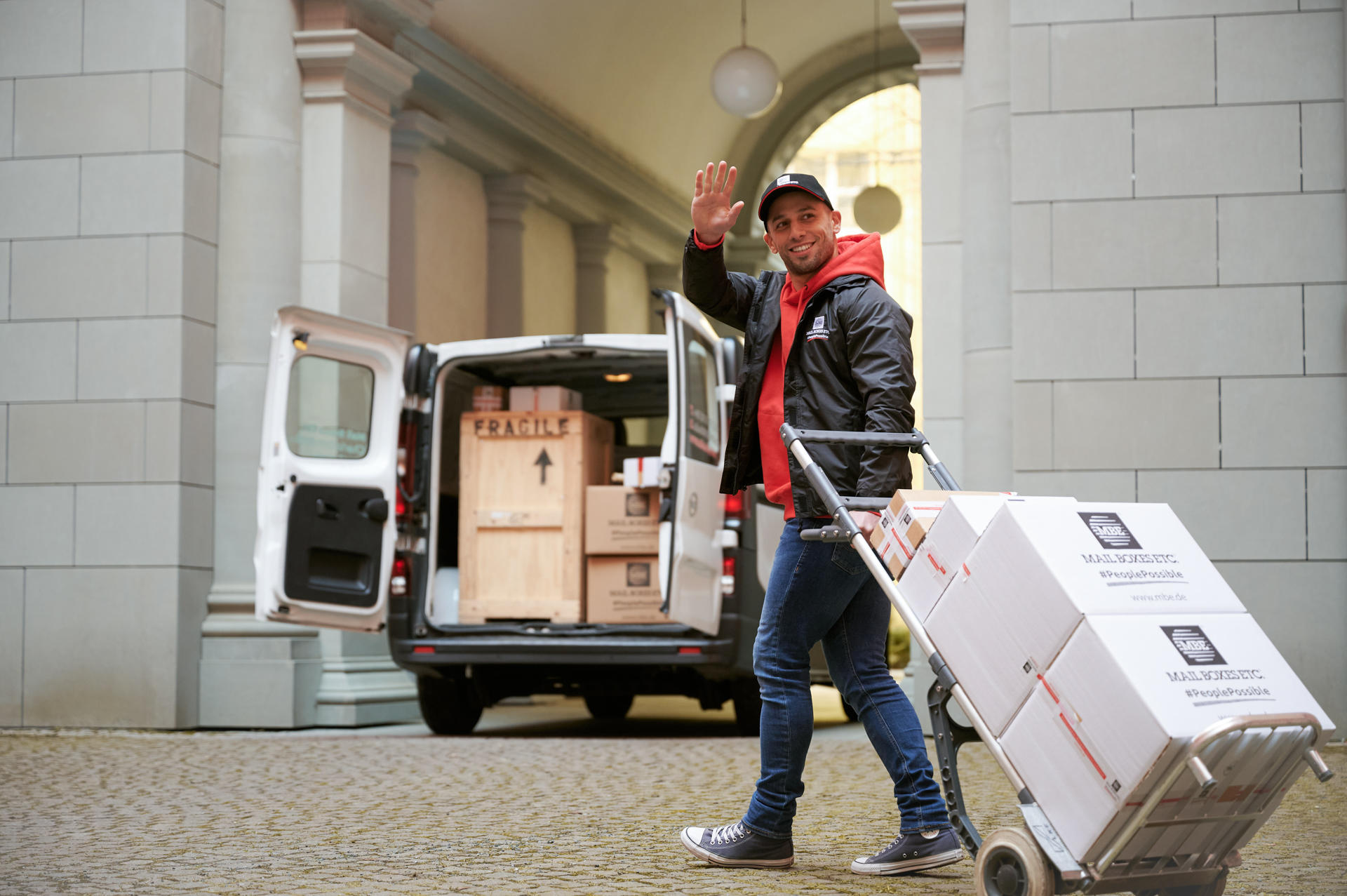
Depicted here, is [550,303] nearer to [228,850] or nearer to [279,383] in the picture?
[279,383]

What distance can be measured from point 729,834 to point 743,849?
0.06 m

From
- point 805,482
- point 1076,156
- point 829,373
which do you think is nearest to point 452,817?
point 805,482

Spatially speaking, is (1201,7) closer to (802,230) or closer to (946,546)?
(802,230)

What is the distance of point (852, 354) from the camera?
4305 millimetres

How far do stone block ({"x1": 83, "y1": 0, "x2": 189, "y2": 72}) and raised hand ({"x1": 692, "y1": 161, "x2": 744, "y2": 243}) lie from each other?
613 centimetres

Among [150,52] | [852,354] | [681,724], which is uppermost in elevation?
[150,52]

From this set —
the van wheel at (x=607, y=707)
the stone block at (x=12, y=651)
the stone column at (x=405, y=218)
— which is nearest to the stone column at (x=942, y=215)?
Answer: the van wheel at (x=607, y=707)

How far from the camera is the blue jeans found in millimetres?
4348

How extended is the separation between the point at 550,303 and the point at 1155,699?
40.0 ft

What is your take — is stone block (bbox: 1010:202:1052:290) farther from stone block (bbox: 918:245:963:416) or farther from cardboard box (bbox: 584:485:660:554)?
cardboard box (bbox: 584:485:660:554)

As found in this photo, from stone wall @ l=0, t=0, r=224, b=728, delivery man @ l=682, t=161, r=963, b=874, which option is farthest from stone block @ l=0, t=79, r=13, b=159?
delivery man @ l=682, t=161, r=963, b=874

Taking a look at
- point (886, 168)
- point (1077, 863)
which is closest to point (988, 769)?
point (1077, 863)

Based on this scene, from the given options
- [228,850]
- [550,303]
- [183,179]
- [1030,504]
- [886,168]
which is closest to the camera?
[1030,504]

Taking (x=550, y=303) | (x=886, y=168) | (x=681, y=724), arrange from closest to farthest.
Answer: (x=681, y=724), (x=550, y=303), (x=886, y=168)
